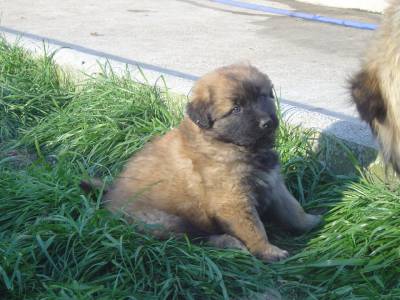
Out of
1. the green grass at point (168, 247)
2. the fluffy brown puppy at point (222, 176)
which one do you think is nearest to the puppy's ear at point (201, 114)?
the fluffy brown puppy at point (222, 176)

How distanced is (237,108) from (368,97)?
0.65 metres

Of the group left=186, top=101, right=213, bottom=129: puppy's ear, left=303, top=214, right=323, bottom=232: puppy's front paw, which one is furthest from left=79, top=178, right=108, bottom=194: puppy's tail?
left=303, top=214, right=323, bottom=232: puppy's front paw

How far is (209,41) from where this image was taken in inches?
275

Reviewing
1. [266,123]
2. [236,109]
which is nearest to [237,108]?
[236,109]

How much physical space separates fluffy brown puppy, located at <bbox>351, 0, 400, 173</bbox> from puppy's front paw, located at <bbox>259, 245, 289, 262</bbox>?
63 centimetres

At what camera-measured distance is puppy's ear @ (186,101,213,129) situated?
3.62 meters

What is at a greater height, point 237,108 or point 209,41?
point 237,108

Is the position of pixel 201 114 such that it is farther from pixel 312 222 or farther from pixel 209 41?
pixel 209 41

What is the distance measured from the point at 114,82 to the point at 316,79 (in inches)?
56.8

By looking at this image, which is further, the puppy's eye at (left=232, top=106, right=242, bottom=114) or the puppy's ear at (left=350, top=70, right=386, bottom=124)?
the puppy's eye at (left=232, top=106, right=242, bottom=114)

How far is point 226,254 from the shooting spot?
340 cm

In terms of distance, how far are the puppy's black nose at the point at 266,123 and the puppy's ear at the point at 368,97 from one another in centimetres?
43

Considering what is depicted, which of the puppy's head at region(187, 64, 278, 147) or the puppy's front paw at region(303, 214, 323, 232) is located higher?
the puppy's head at region(187, 64, 278, 147)

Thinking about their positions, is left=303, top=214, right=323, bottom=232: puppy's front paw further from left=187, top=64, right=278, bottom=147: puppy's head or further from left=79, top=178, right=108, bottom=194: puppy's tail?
left=79, top=178, right=108, bottom=194: puppy's tail
